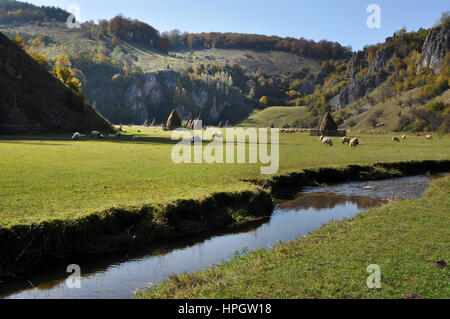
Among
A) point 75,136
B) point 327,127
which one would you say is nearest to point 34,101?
point 75,136

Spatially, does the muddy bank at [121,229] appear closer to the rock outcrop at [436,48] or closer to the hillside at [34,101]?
the hillside at [34,101]

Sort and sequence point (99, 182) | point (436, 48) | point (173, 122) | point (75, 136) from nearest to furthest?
point (99, 182)
point (75, 136)
point (173, 122)
point (436, 48)

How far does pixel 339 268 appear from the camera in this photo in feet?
26.2

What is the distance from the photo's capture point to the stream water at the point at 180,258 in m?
8.62

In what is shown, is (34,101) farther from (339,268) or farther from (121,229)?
(339,268)

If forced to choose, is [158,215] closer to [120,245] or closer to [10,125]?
[120,245]

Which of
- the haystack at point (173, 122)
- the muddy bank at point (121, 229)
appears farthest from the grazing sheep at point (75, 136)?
the muddy bank at point (121, 229)

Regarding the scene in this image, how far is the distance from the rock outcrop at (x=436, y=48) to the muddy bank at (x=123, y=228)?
180567 millimetres

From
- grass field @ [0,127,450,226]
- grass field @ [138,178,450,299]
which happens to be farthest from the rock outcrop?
grass field @ [138,178,450,299]

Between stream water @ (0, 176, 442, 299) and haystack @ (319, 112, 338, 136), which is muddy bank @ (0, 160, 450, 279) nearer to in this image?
stream water @ (0, 176, 442, 299)

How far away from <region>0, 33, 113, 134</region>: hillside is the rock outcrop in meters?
162

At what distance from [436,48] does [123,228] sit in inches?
7704

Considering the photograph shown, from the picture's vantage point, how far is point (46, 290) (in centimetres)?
857

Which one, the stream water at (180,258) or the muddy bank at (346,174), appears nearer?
the stream water at (180,258)
